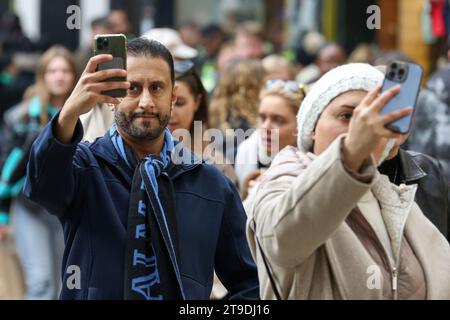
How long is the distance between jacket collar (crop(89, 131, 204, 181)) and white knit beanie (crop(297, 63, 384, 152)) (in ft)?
1.94

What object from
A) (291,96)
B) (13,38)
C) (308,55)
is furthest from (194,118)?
(308,55)

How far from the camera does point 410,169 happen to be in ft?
16.8

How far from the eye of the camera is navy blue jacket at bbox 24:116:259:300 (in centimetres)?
425

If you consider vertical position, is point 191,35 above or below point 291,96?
below

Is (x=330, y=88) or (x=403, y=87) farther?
(x=330, y=88)

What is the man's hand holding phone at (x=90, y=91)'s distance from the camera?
13.3ft

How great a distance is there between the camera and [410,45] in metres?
16.2

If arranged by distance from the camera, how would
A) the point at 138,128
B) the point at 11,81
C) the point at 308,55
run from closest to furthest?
the point at 138,128
the point at 11,81
the point at 308,55

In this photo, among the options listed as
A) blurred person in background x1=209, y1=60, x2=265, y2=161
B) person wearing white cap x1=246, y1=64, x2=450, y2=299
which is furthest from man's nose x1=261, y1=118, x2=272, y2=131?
person wearing white cap x1=246, y1=64, x2=450, y2=299

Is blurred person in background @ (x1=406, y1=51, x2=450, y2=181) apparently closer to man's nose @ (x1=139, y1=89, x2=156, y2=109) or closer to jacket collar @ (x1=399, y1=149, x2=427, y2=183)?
jacket collar @ (x1=399, y1=149, x2=427, y2=183)

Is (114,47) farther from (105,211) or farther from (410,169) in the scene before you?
(410,169)

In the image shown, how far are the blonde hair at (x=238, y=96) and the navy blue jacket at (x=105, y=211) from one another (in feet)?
15.0

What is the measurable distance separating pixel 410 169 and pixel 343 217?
5.08 ft
